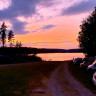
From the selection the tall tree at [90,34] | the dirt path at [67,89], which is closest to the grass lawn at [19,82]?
the dirt path at [67,89]

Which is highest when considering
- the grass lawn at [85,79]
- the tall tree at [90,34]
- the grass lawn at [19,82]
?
the tall tree at [90,34]

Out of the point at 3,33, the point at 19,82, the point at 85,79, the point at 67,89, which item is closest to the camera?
the point at 67,89

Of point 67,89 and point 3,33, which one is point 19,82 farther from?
point 3,33

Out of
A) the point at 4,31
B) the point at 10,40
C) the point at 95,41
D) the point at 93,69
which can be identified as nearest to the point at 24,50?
the point at 10,40

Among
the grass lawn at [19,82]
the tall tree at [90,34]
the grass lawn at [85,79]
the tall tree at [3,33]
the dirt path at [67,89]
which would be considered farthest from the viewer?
the tall tree at [3,33]

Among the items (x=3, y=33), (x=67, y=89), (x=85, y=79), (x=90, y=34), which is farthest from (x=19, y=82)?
(x=3, y=33)

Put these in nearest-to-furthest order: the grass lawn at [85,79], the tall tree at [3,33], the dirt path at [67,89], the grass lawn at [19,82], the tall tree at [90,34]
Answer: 1. the dirt path at [67,89]
2. the grass lawn at [19,82]
3. the grass lawn at [85,79]
4. the tall tree at [90,34]
5. the tall tree at [3,33]

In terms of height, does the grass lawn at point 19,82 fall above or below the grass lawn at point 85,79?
above

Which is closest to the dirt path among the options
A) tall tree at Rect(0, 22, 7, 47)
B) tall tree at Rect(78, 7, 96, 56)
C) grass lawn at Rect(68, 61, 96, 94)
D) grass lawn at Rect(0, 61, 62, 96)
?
grass lawn at Rect(68, 61, 96, 94)

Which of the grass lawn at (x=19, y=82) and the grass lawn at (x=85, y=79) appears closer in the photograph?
the grass lawn at (x=19, y=82)

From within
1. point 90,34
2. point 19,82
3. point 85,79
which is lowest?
point 85,79

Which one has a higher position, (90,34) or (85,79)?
(90,34)

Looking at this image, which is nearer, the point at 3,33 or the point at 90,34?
the point at 90,34

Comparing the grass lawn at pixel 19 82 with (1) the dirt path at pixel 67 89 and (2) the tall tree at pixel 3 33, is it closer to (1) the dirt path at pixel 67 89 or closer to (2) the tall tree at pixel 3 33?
(1) the dirt path at pixel 67 89
